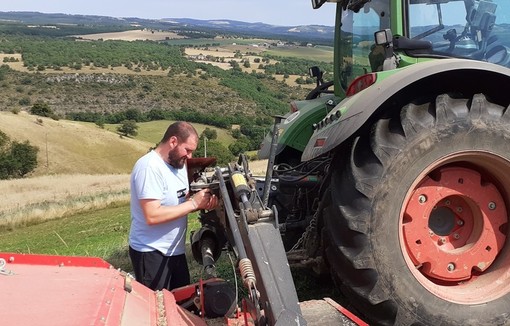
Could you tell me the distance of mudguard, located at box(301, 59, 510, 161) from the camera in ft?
9.54

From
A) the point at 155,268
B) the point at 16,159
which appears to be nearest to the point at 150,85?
the point at 16,159

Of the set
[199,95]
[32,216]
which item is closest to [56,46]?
[199,95]

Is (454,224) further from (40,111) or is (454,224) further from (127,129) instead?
(40,111)

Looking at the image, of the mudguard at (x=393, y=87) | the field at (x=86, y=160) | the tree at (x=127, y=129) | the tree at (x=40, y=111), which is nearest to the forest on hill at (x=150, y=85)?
the tree at (x=40, y=111)

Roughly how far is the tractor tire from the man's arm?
2.57ft

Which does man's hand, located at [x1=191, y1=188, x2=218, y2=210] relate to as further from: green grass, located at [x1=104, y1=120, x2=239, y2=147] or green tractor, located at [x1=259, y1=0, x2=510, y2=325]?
green grass, located at [x1=104, y1=120, x2=239, y2=147]

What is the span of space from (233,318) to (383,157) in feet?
3.79

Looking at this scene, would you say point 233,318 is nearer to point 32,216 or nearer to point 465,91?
point 465,91

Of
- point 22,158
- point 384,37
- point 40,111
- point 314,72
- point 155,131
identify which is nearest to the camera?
point 384,37

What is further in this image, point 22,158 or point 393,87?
point 22,158

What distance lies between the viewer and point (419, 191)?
3043 mm

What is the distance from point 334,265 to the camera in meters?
2.99

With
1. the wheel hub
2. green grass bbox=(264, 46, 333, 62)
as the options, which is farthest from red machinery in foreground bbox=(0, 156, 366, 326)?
green grass bbox=(264, 46, 333, 62)

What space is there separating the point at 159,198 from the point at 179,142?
1.43 ft
